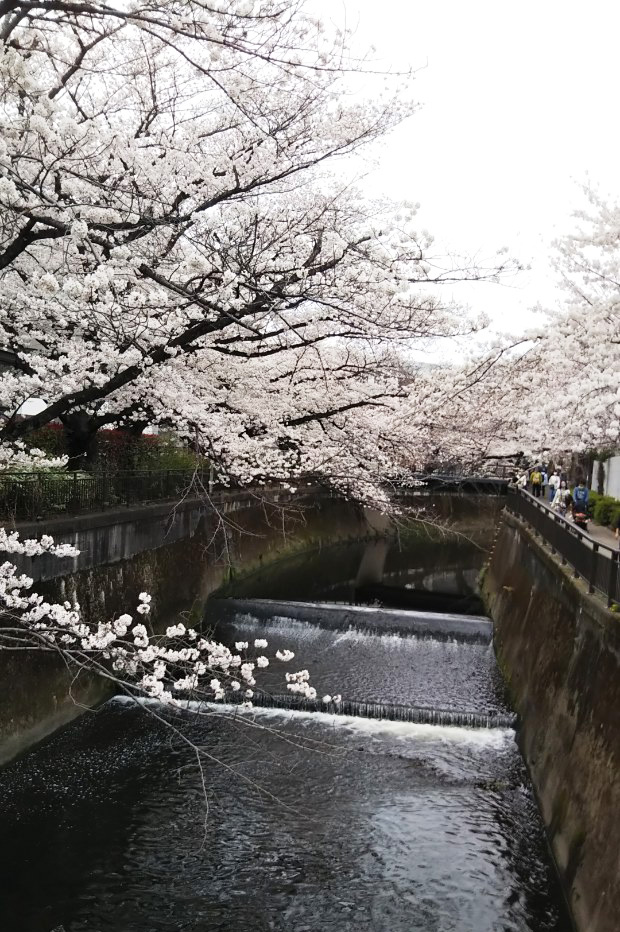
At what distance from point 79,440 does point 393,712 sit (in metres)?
8.09

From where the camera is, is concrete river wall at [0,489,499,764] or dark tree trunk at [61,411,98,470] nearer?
concrete river wall at [0,489,499,764]

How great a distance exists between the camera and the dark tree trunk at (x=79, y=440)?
47.5ft

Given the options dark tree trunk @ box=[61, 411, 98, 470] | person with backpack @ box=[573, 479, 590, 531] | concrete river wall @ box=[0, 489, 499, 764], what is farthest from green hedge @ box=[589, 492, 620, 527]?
dark tree trunk @ box=[61, 411, 98, 470]

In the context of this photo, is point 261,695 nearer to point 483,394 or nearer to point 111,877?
point 111,877

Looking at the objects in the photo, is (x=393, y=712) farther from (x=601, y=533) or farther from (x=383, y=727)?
(x=601, y=533)

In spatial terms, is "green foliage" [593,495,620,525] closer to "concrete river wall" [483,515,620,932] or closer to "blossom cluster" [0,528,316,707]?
"concrete river wall" [483,515,620,932]

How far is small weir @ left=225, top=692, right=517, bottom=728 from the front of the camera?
1206 cm

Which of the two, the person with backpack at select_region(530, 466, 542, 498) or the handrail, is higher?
the person with backpack at select_region(530, 466, 542, 498)

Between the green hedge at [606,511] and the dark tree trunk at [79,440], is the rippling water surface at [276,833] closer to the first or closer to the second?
the dark tree trunk at [79,440]

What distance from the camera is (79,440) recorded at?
14805 mm

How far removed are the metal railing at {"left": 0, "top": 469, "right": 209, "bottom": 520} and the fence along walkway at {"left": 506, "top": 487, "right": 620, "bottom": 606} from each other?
5.14m

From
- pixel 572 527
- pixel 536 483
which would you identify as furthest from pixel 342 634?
pixel 536 483

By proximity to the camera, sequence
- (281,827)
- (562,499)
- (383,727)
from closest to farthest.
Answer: (281,827) < (383,727) < (562,499)

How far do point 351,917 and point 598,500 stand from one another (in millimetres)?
19571
